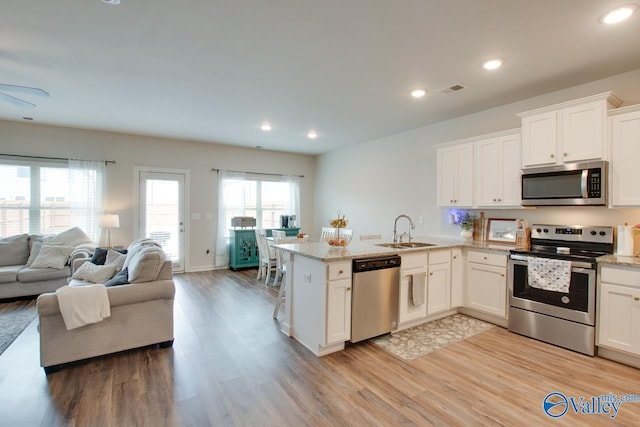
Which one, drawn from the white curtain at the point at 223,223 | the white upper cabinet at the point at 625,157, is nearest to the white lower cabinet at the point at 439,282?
the white upper cabinet at the point at 625,157

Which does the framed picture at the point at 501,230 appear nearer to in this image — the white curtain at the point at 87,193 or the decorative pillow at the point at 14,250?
the white curtain at the point at 87,193

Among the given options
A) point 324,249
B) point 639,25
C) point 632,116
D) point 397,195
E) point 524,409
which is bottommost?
point 524,409

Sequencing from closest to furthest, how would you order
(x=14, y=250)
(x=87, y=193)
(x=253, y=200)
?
1. (x=14, y=250)
2. (x=87, y=193)
3. (x=253, y=200)

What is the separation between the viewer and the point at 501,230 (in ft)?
13.4

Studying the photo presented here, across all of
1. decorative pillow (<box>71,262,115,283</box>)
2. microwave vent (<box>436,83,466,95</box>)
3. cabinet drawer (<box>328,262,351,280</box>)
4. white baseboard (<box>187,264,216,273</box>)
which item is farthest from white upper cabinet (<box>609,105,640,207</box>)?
white baseboard (<box>187,264,216,273</box>)

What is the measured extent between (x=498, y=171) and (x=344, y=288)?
2497 mm

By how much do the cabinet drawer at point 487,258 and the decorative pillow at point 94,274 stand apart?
4.47m

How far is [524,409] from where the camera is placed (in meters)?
2.15

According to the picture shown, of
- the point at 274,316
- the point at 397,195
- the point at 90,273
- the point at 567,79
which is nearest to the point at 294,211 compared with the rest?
the point at 397,195

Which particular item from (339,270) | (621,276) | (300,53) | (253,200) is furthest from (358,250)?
(253,200)

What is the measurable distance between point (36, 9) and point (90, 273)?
271 centimetres

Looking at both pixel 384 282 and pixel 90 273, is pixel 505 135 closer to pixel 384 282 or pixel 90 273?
pixel 384 282

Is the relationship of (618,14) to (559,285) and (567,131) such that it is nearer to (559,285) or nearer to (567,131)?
(567,131)

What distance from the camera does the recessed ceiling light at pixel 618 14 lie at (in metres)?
2.11
